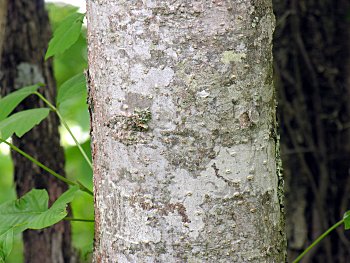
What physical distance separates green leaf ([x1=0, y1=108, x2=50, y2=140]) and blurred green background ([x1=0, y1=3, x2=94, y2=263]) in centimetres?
38

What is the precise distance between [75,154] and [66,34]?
1015mm

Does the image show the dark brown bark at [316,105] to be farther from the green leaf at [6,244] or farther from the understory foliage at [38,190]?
the green leaf at [6,244]

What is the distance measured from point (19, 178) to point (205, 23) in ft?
5.86

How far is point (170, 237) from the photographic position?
3.19ft

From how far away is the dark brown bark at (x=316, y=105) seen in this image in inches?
97.9

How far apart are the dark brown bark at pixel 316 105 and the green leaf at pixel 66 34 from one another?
3.25 feet

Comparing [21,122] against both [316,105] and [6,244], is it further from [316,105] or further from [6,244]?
[316,105]

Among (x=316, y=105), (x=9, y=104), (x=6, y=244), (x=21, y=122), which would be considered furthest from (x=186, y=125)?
(x=316, y=105)

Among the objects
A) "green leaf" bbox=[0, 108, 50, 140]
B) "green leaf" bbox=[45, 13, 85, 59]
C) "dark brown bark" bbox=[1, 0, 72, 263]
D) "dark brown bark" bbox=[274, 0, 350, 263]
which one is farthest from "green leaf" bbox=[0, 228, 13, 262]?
"dark brown bark" bbox=[274, 0, 350, 263]

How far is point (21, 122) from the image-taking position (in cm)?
161

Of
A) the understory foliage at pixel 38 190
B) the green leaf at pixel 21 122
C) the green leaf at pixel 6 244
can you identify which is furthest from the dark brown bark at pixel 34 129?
the green leaf at pixel 6 244

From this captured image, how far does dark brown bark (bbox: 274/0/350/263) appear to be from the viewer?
8.16ft

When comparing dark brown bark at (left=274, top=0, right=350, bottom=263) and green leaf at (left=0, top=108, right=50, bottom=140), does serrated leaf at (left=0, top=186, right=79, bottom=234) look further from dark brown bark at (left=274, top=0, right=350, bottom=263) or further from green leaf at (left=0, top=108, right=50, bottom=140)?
dark brown bark at (left=274, top=0, right=350, bottom=263)

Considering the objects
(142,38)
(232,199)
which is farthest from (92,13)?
(232,199)
